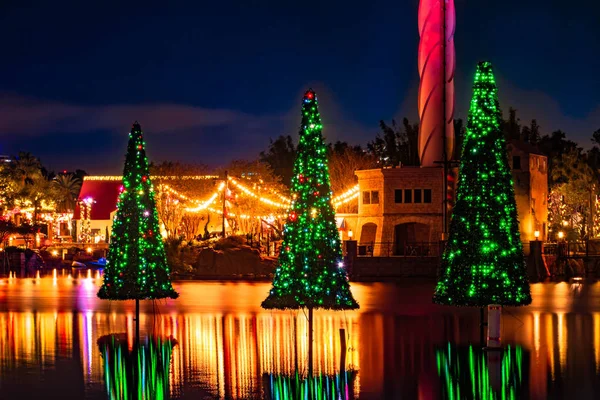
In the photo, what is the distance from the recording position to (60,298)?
37844 millimetres

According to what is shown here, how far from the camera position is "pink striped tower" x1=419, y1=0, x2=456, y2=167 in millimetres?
64938

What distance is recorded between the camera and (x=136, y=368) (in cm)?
1912

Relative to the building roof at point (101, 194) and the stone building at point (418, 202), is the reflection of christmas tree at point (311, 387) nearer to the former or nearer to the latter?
the stone building at point (418, 202)

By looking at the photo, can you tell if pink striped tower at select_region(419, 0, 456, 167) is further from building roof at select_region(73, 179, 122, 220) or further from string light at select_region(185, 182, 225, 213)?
building roof at select_region(73, 179, 122, 220)

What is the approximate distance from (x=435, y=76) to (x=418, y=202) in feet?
30.2

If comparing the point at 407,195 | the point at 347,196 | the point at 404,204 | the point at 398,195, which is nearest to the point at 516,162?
the point at 407,195

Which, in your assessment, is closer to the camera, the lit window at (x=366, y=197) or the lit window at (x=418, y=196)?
the lit window at (x=418, y=196)

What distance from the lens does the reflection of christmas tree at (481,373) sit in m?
16.5

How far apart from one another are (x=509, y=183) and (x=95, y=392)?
412 inches

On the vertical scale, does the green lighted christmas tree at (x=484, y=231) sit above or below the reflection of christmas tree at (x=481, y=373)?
above

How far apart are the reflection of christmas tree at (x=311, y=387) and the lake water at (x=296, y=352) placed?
0.04m

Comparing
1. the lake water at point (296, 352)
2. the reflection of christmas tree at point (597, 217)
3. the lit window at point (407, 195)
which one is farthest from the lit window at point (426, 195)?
the lake water at point (296, 352)

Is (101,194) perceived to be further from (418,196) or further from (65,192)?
(418,196)

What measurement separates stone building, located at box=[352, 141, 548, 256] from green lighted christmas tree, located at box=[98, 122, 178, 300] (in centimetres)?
3711
